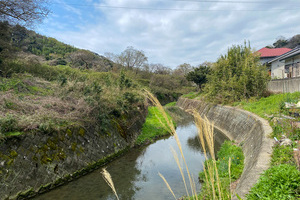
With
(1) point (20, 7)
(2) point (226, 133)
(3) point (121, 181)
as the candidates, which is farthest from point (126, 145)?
(1) point (20, 7)

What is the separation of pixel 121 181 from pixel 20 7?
12.0 meters

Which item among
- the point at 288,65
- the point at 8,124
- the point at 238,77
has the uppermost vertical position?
the point at 288,65

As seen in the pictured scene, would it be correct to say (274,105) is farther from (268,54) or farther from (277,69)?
(268,54)

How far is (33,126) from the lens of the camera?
7.23 meters

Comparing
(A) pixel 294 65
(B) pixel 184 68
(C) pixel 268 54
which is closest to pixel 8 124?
(A) pixel 294 65

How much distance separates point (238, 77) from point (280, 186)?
18406 mm

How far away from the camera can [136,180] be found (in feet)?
26.2

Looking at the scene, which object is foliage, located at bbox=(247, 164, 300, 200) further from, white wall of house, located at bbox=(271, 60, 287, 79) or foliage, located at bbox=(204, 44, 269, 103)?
white wall of house, located at bbox=(271, 60, 287, 79)

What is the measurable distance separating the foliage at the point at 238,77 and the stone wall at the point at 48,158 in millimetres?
13772

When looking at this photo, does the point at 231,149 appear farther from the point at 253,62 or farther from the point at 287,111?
the point at 253,62

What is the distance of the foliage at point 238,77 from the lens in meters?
18.0

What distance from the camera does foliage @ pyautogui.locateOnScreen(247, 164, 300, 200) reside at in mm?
2866

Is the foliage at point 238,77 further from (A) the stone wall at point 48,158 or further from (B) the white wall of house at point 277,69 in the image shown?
(A) the stone wall at point 48,158

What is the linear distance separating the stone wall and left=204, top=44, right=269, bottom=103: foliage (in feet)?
45.2
